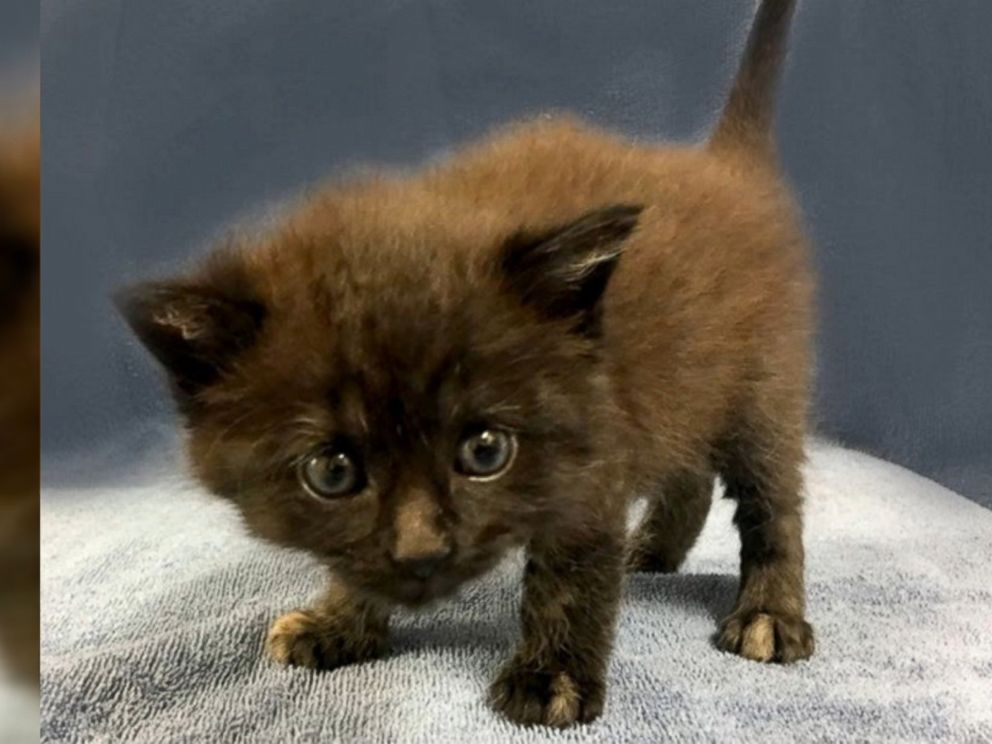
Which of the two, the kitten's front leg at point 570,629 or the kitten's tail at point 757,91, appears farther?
the kitten's tail at point 757,91

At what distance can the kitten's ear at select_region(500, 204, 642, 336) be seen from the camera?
Result: 789 millimetres

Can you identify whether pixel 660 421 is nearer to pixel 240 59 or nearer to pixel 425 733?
pixel 425 733

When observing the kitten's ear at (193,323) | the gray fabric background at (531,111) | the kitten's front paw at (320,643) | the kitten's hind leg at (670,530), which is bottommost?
the kitten's front paw at (320,643)

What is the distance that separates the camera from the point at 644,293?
3.11ft

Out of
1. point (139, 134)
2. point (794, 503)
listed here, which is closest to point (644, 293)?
point (794, 503)

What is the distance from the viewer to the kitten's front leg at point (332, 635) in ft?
3.45

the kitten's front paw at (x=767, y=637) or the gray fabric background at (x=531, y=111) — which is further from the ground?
the gray fabric background at (x=531, y=111)

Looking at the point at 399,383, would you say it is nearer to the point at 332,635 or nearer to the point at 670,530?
Result: the point at 332,635

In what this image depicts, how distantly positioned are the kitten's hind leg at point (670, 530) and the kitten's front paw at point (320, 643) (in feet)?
1.13

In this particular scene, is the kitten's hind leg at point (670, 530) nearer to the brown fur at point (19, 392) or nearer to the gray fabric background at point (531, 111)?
the gray fabric background at point (531, 111)

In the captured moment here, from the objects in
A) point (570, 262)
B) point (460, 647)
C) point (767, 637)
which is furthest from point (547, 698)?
point (570, 262)

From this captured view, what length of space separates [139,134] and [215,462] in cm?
34

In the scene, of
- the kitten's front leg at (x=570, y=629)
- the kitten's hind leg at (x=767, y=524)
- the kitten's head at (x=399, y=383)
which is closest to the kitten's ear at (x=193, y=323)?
the kitten's head at (x=399, y=383)

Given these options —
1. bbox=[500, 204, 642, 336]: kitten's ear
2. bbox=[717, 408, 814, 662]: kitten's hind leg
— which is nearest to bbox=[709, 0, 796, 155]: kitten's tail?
bbox=[717, 408, 814, 662]: kitten's hind leg
